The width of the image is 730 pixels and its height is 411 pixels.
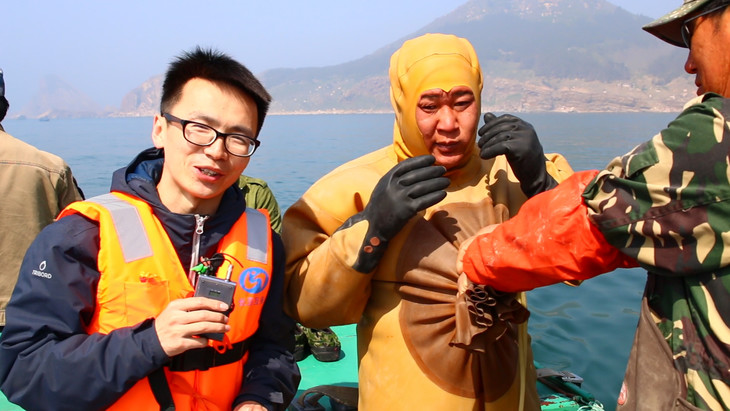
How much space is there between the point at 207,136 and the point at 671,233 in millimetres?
1474

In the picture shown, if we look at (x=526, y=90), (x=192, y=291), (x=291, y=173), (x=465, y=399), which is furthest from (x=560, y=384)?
(x=526, y=90)

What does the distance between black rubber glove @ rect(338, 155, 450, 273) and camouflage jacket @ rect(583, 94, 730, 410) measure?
1.96 feet

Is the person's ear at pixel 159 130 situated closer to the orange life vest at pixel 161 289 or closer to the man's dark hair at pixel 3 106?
the orange life vest at pixel 161 289

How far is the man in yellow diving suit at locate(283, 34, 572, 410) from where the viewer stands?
2.08 meters

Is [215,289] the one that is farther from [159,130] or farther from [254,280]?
[159,130]

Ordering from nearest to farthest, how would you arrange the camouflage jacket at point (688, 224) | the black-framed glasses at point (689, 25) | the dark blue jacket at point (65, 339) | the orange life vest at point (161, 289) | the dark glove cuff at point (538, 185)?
1. the camouflage jacket at point (688, 224)
2. the black-framed glasses at point (689, 25)
3. the dark blue jacket at point (65, 339)
4. the orange life vest at point (161, 289)
5. the dark glove cuff at point (538, 185)

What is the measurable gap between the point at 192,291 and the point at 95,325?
0.32m

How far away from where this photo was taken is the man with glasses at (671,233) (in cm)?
134

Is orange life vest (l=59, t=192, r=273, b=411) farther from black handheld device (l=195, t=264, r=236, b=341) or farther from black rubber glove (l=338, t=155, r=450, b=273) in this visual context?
black rubber glove (l=338, t=155, r=450, b=273)

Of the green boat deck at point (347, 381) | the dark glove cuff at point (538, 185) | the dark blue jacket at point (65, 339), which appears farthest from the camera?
the green boat deck at point (347, 381)

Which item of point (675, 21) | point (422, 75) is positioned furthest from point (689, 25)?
point (422, 75)

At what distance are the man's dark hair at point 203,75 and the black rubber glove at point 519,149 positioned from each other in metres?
0.91

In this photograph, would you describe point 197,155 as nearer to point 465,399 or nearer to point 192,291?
point 192,291

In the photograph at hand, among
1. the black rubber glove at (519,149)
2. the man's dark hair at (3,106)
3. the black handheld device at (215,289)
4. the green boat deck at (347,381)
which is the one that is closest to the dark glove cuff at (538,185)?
the black rubber glove at (519,149)
